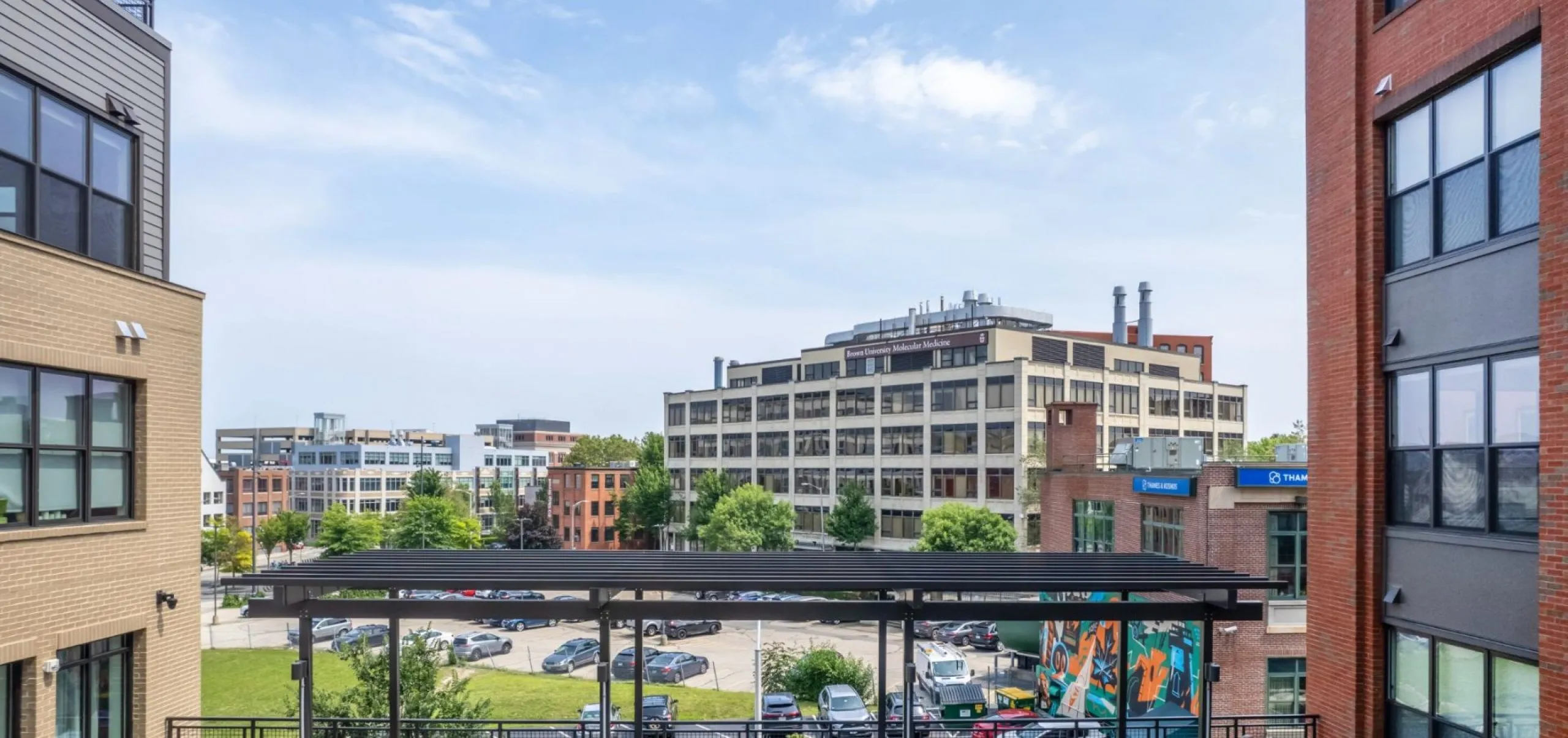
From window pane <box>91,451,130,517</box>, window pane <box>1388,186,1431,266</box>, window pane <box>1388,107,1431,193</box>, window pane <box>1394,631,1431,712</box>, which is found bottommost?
window pane <box>1394,631,1431,712</box>

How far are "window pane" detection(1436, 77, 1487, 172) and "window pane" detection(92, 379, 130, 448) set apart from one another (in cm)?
1487

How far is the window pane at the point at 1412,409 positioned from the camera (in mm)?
9281

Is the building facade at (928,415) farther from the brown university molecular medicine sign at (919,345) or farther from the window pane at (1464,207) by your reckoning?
the window pane at (1464,207)

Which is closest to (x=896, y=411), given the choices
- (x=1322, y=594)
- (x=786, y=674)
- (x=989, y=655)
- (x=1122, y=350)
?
(x=1122, y=350)

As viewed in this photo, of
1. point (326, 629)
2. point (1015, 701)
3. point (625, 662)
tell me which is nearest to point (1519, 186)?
point (1015, 701)

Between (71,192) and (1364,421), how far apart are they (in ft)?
49.0

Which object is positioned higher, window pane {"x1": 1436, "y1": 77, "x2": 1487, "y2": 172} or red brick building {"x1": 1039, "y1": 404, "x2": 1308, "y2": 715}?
window pane {"x1": 1436, "y1": 77, "x2": 1487, "y2": 172}

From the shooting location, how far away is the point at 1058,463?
109 feet

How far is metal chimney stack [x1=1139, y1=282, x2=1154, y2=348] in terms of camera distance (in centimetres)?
7806

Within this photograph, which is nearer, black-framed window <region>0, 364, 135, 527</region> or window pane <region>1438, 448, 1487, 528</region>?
window pane <region>1438, 448, 1487, 528</region>

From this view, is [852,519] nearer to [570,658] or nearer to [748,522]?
[748,522]

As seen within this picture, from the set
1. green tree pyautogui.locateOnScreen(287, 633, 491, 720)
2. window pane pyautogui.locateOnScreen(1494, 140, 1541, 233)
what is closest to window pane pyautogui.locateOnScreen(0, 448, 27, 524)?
green tree pyautogui.locateOnScreen(287, 633, 491, 720)

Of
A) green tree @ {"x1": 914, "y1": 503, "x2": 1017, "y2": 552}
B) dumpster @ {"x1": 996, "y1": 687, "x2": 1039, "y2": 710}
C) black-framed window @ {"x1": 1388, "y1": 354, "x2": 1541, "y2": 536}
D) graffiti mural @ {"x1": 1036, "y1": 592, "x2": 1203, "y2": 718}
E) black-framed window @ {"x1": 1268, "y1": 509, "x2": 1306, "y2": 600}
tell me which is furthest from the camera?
green tree @ {"x1": 914, "y1": 503, "x2": 1017, "y2": 552}

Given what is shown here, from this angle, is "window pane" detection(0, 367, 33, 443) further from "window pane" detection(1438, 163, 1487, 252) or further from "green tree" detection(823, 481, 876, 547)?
"green tree" detection(823, 481, 876, 547)
